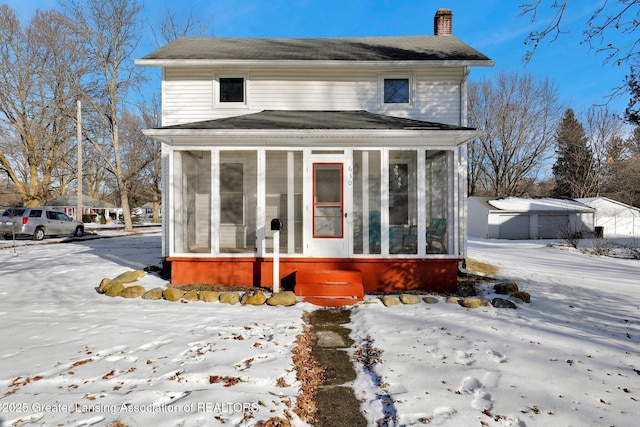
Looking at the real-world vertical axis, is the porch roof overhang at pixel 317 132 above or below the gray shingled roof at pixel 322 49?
below

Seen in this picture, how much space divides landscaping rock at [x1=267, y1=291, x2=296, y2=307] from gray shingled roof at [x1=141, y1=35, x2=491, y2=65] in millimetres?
6078

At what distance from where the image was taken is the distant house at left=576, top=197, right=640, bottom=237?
23516 millimetres

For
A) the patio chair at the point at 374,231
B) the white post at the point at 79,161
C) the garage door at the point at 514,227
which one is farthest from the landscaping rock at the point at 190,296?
the garage door at the point at 514,227

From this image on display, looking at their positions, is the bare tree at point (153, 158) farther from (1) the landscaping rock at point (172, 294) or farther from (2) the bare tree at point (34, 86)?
(1) the landscaping rock at point (172, 294)

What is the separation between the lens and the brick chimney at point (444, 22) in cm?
1063

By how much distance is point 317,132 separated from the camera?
6.45 m

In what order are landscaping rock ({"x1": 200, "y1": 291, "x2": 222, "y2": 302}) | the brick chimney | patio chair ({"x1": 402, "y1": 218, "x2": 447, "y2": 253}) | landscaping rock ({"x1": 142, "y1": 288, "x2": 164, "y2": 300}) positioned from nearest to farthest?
landscaping rock ({"x1": 200, "y1": 291, "x2": 222, "y2": 302})
landscaping rock ({"x1": 142, "y1": 288, "x2": 164, "y2": 300})
patio chair ({"x1": 402, "y1": 218, "x2": 447, "y2": 253})
the brick chimney

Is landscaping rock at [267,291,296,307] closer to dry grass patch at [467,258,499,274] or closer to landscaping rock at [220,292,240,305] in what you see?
landscaping rock at [220,292,240,305]

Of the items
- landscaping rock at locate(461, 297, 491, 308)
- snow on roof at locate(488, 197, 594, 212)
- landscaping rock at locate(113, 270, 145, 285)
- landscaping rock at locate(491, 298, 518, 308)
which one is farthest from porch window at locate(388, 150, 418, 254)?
snow on roof at locate(488, 197, 594, 212)

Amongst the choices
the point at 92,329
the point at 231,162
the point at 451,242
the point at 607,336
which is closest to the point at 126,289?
the point at 92,329

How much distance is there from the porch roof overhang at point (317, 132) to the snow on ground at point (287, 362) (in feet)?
10.7

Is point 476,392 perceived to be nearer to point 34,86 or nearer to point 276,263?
point 276,263

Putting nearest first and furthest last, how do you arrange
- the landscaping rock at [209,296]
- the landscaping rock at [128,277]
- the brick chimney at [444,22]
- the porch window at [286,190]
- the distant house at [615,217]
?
the landscaping rock at [209,296] < the landscaping rock at [128,277] < the porch window at [286,190] < the brick chimney at [444,22] < the distant house at [615,217]

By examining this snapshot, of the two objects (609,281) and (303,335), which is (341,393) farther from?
(609,281)
